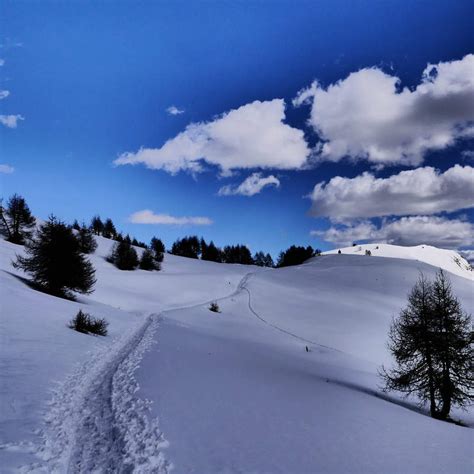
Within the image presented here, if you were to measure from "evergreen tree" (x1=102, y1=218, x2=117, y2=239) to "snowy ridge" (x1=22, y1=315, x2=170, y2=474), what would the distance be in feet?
393

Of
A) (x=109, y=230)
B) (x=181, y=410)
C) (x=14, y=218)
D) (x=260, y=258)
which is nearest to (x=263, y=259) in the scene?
(x=260, y=258)

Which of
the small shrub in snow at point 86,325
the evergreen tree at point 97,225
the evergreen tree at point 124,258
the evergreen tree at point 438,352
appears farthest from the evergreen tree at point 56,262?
the evergreen tree at point 97,225

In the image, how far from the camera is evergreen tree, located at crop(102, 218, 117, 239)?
4852 inches

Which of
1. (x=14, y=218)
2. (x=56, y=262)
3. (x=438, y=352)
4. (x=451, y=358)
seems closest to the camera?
(x=451, y=358)

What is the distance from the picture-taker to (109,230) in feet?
407

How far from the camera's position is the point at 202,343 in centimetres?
2191

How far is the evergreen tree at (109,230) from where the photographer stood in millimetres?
123250

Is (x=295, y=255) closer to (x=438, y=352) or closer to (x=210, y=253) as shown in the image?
(x=210, y=253)

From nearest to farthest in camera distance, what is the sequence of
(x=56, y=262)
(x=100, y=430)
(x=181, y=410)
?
(x=100, y=430) < (x=181, y=410) < (x=56, y=262)

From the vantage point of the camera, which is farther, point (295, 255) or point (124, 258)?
Result: point (295, 255)

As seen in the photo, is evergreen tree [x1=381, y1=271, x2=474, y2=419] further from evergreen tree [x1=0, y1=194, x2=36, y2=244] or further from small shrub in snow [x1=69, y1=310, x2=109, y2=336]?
evergreen tree [x1=0, y1=194, x2=36, y2=244]

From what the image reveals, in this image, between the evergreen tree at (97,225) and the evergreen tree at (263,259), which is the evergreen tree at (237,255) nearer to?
the evergreen tree at (263,259)

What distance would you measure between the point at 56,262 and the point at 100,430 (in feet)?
75.0

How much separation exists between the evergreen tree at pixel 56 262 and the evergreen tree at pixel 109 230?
330 feet
